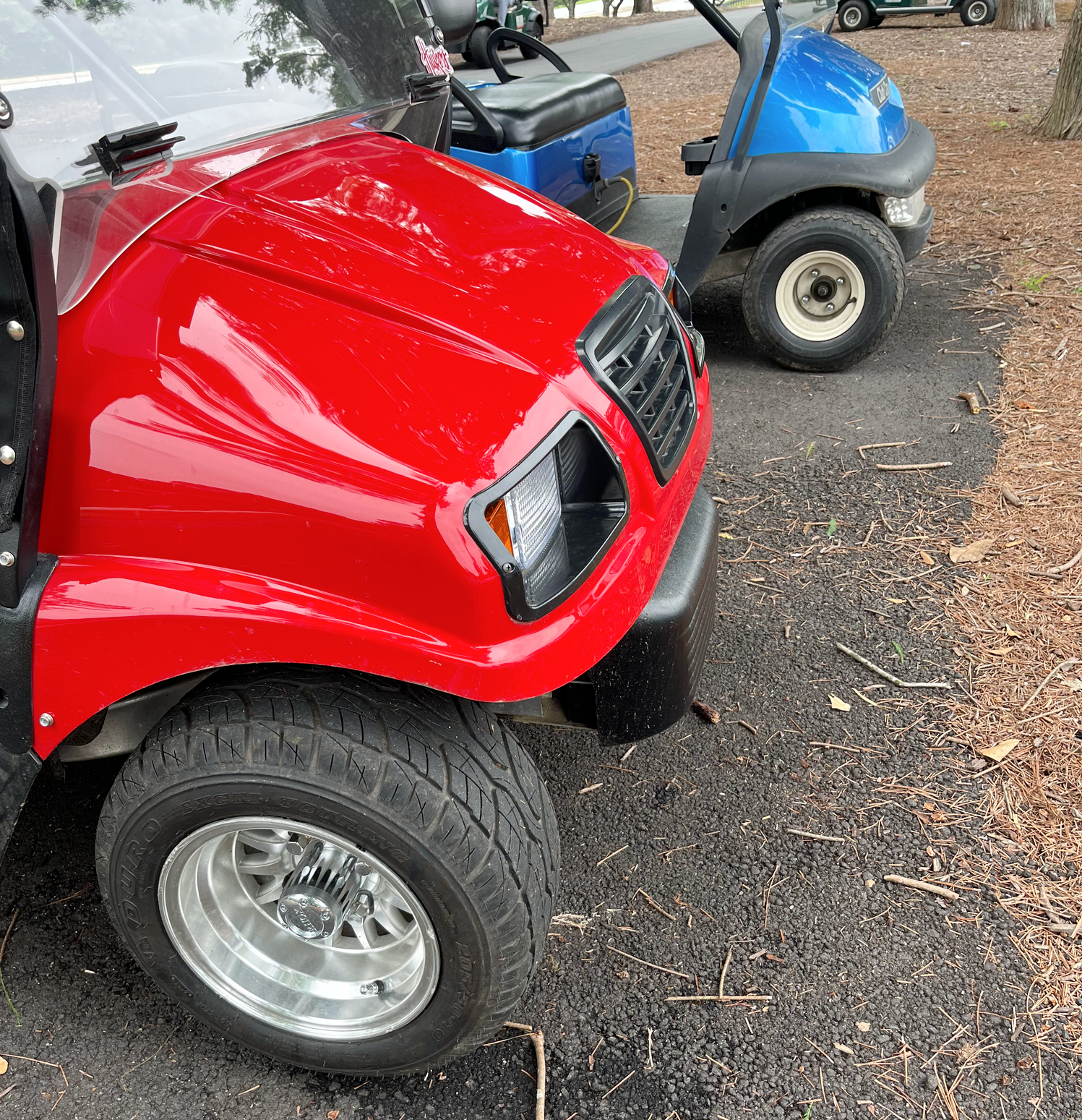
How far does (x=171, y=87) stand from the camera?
1993 mm

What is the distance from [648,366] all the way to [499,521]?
649 millimetres

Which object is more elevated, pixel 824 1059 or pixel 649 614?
pixel 649 614

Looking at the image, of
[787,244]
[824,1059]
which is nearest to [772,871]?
[824,1059]

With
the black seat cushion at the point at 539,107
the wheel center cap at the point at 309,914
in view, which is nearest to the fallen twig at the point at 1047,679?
the wheel center cap at the point at 309,914

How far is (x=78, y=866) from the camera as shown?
94.1 inches

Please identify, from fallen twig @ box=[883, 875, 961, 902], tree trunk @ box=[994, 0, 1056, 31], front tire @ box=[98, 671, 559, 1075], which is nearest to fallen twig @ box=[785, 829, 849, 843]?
fallen twig @ box=[883, 875, 961, 902]

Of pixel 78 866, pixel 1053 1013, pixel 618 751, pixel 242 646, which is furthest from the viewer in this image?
pixel 618 751

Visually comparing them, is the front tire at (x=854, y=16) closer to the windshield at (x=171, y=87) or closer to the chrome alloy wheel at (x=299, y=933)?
the windshield at (x=171, y=87)

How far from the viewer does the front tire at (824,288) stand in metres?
4.21

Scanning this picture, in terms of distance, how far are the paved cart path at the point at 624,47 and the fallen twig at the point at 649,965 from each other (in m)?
12.2

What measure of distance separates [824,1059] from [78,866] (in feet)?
5.75

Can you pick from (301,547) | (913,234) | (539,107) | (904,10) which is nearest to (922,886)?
(301,547)

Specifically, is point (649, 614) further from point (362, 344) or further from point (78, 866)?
point (78, 866)

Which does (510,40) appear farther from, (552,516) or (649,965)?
(649,965)
